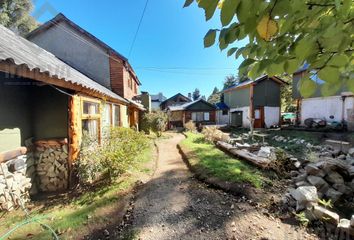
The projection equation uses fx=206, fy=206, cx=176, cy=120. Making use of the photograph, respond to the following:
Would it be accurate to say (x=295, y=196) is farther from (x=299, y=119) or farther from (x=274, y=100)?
(x=274, y=100)

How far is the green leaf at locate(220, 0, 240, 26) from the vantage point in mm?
1002

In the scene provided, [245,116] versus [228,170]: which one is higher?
[245,116]

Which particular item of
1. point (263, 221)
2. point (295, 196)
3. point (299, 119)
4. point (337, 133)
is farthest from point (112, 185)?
point (299, 119)

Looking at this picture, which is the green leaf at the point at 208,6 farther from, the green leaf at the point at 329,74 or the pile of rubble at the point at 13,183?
the pile of rubble at the point at 13,183

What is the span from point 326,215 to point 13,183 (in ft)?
20.6

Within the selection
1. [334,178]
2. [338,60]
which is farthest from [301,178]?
[338,60]

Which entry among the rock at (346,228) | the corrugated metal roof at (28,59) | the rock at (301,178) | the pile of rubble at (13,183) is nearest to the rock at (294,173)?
the rock at (301,178)

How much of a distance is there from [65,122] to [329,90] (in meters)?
5.65

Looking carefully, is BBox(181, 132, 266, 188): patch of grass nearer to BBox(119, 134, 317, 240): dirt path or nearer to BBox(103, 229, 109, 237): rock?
BBox(119, 134, 317, 240): dirt path

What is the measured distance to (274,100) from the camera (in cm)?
2377

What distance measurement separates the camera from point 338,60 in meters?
1.10

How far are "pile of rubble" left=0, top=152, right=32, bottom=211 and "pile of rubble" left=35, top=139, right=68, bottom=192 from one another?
1.49ft

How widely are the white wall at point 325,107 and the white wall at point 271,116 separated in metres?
4.30

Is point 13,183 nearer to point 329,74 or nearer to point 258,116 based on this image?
point 329,74
